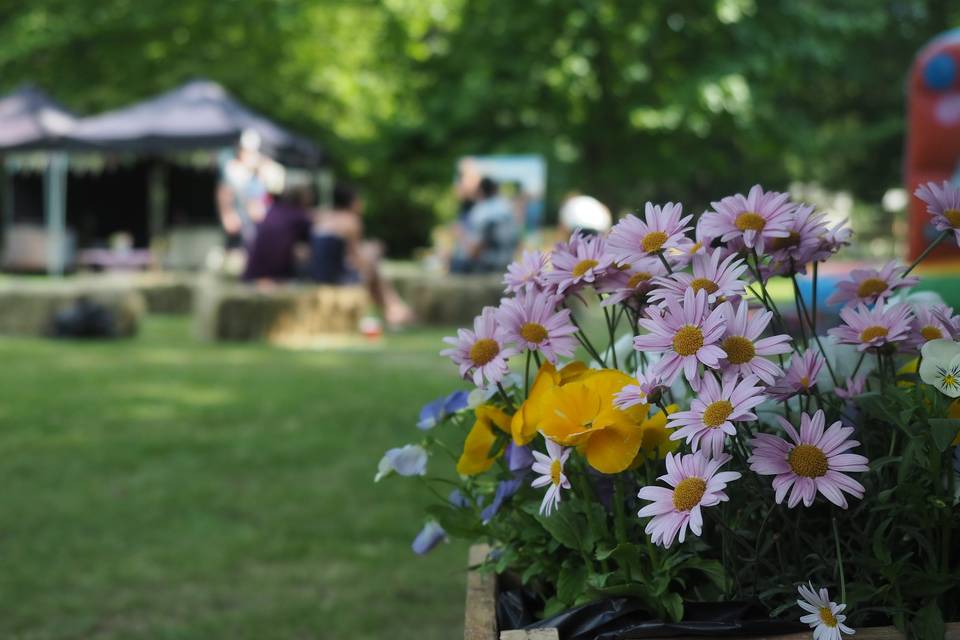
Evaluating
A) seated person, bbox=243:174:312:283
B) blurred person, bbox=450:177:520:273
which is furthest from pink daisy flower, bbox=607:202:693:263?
blurred person, bbox=450:177:520:273

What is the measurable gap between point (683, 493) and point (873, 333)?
352mm

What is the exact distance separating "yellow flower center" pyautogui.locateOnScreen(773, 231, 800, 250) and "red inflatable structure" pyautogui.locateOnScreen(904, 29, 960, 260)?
8143 mm

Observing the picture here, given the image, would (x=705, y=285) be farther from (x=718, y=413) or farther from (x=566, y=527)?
(x=566, y=527)

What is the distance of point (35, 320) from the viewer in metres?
9.83

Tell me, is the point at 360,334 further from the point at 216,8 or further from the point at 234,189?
the point at 216,8

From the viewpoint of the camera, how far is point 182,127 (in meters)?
14.1

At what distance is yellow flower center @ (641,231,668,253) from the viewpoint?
1.38 metres

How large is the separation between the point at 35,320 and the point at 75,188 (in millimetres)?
12409

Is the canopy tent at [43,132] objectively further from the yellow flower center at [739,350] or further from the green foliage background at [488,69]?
the yellow flower center at [739,350]

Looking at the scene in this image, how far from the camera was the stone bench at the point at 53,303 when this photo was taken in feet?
31.6

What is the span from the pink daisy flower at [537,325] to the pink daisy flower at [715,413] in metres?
0.26

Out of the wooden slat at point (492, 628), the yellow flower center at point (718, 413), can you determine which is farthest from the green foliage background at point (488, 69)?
the yellow flower center at point (718, 413)

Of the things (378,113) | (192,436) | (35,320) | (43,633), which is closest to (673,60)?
(378,113)

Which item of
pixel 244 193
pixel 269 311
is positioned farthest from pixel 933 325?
pixel 244 193
